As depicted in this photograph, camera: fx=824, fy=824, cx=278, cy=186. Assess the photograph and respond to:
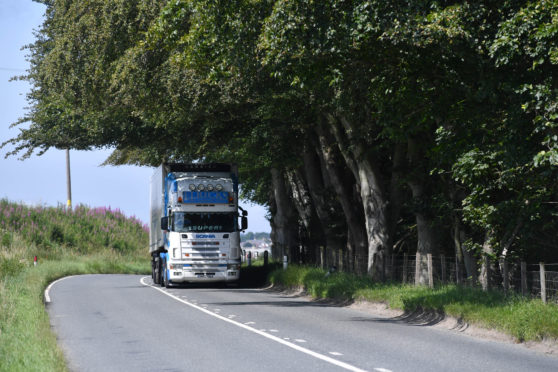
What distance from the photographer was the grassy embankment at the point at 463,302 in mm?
13266

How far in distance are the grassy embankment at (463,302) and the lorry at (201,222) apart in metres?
5.17

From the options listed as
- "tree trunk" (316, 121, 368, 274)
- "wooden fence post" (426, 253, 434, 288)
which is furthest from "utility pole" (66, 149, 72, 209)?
"wooden fence post" (426, 253, 434, 288)

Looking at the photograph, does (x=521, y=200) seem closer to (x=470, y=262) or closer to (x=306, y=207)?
(x=470, y=262)

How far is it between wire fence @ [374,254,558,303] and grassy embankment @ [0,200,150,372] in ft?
32.2

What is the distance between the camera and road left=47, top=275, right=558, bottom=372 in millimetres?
10828

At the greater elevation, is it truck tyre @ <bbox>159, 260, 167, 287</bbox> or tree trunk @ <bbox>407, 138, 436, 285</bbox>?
tree trunk @ <bbox>407, 138, 436, 285</bbox>

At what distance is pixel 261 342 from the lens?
43.7 ft

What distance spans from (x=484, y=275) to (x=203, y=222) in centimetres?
1231

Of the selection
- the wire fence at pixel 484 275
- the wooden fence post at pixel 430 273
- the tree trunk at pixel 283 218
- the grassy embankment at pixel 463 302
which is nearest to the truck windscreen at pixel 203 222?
the grassy embankment at pixel 463 302

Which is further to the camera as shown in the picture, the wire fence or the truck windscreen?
the truck windscreen

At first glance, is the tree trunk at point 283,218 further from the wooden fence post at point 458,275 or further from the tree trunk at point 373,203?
the wooden fence post at point 458,275

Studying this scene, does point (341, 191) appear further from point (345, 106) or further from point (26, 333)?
point (26, 333)

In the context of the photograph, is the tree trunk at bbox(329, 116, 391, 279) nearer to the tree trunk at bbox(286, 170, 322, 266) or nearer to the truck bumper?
the truck bumper

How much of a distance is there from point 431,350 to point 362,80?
778 cm
